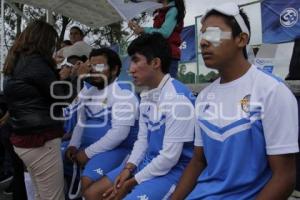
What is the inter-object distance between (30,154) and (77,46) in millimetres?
2238

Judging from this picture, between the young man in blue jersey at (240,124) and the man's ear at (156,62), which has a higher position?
the man's ear at (156,62)

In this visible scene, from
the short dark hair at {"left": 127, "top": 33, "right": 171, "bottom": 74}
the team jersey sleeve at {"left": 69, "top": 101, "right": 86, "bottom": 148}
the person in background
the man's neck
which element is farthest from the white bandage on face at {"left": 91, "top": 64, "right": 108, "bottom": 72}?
the person in background

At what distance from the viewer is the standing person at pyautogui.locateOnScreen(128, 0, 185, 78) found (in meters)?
4.28

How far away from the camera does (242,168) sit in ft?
6.65

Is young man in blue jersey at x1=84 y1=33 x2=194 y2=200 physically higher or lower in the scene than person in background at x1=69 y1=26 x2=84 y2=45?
lower

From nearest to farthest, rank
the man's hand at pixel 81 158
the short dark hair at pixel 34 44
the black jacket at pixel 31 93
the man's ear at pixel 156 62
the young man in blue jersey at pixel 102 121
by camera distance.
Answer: the man's ear at pixel 156 62
the black jacket at pixel 31 93
the short dark hair at pixel 34 44
the young man in blue jersey at pixel 102 121
the man's hand at pixel 81 158

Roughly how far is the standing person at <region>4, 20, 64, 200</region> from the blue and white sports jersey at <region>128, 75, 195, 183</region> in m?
0.85

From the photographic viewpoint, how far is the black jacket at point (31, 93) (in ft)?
11.3

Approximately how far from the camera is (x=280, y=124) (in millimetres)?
1913

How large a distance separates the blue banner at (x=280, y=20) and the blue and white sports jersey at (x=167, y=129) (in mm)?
4864

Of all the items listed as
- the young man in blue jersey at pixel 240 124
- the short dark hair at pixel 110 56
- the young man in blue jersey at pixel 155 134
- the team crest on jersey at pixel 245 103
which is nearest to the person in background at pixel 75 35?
the short dark hair at pixel 110 56

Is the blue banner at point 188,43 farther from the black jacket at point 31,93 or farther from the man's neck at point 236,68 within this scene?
the man's neck at point 236,68

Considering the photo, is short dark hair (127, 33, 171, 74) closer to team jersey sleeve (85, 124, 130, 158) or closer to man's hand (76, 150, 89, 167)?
team jersey sleeve (85, 124, 130, 158)

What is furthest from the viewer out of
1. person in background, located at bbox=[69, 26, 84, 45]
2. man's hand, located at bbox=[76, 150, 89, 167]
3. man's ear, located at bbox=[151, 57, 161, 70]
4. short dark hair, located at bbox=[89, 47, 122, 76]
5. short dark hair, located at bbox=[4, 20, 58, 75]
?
person in background, located at bbox=[69, 26, 84, 45]
